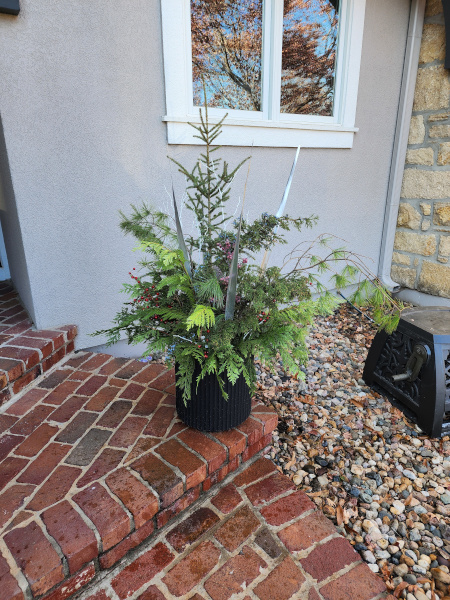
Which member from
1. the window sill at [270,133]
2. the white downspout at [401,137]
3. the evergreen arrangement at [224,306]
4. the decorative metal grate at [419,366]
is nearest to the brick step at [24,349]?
the evergreen arrangement at [224,306]

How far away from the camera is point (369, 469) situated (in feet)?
6.48

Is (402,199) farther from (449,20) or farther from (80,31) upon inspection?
(80,31)

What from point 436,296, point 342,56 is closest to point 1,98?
point 342,56

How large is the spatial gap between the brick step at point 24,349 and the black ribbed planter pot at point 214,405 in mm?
961

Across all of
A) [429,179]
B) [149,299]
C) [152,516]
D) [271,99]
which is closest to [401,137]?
[429,179]

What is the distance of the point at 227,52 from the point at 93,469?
303 centimetres

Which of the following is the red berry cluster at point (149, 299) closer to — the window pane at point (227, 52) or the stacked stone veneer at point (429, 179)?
the window pane at point (227, 52)

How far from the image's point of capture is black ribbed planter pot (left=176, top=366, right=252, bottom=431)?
1646 millimetres

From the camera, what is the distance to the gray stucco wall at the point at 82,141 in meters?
2.10

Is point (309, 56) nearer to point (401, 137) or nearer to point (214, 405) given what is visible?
point (401, 137)

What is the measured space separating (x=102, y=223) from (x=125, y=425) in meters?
1.36

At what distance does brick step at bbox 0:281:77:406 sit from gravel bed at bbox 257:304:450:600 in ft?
4.45

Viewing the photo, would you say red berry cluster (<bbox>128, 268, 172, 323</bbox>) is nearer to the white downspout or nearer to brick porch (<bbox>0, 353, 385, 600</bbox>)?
brick porch (<bbox>0, 353, 385, 600</bbox>)

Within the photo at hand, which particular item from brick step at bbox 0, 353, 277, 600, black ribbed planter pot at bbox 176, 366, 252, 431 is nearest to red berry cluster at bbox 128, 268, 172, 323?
black ribbed planter pot at bbox 176, 366, 252, 431
